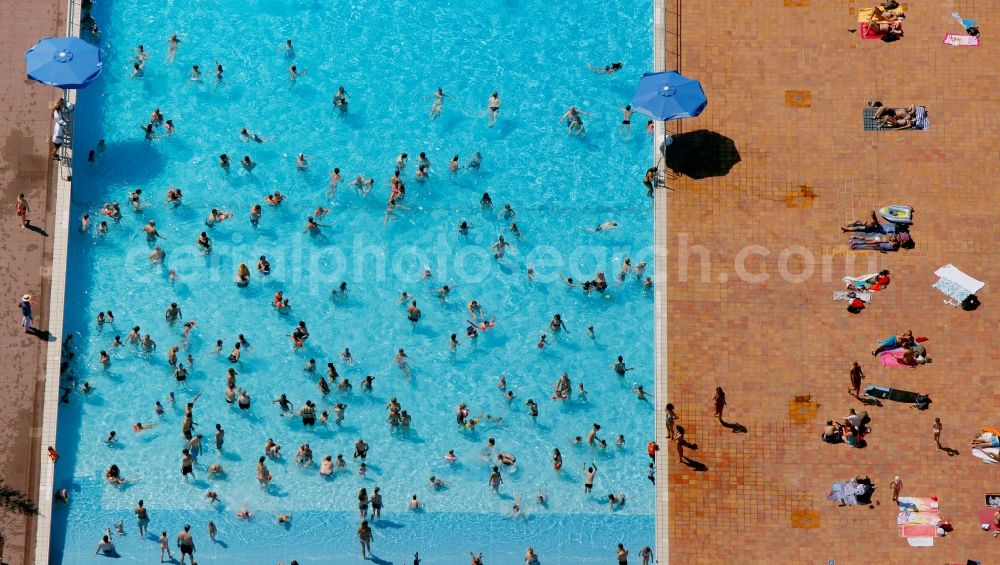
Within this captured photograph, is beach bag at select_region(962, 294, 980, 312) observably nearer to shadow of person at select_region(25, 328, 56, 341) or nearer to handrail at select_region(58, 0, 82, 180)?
shadow of person at select_region(25, 328, 56, 341)

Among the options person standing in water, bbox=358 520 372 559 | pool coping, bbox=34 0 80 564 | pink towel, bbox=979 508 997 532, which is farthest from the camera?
pink towel, bbox=979 508 997 532

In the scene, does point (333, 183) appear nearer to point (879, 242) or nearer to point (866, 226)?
point (866, 226)

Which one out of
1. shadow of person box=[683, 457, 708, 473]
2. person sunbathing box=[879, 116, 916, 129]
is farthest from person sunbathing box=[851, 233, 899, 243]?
shadow of person box=[683, 457, 708, 473]

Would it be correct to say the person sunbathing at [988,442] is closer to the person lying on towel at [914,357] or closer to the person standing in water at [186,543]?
the person lying on towel at [914,357]

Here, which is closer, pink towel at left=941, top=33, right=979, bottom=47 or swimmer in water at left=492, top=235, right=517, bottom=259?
swimmer in water at left=492, top=235, right=517, bottom=259

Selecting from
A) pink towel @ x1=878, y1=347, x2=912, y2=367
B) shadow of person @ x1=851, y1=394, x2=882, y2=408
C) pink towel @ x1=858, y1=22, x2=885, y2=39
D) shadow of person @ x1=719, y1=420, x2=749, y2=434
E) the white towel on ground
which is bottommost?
shadow of person @ x1=719, y1=420, x2=749, y2=434

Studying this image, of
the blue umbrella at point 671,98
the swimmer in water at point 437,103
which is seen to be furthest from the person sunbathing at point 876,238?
the swimmer in water at point 437,103
